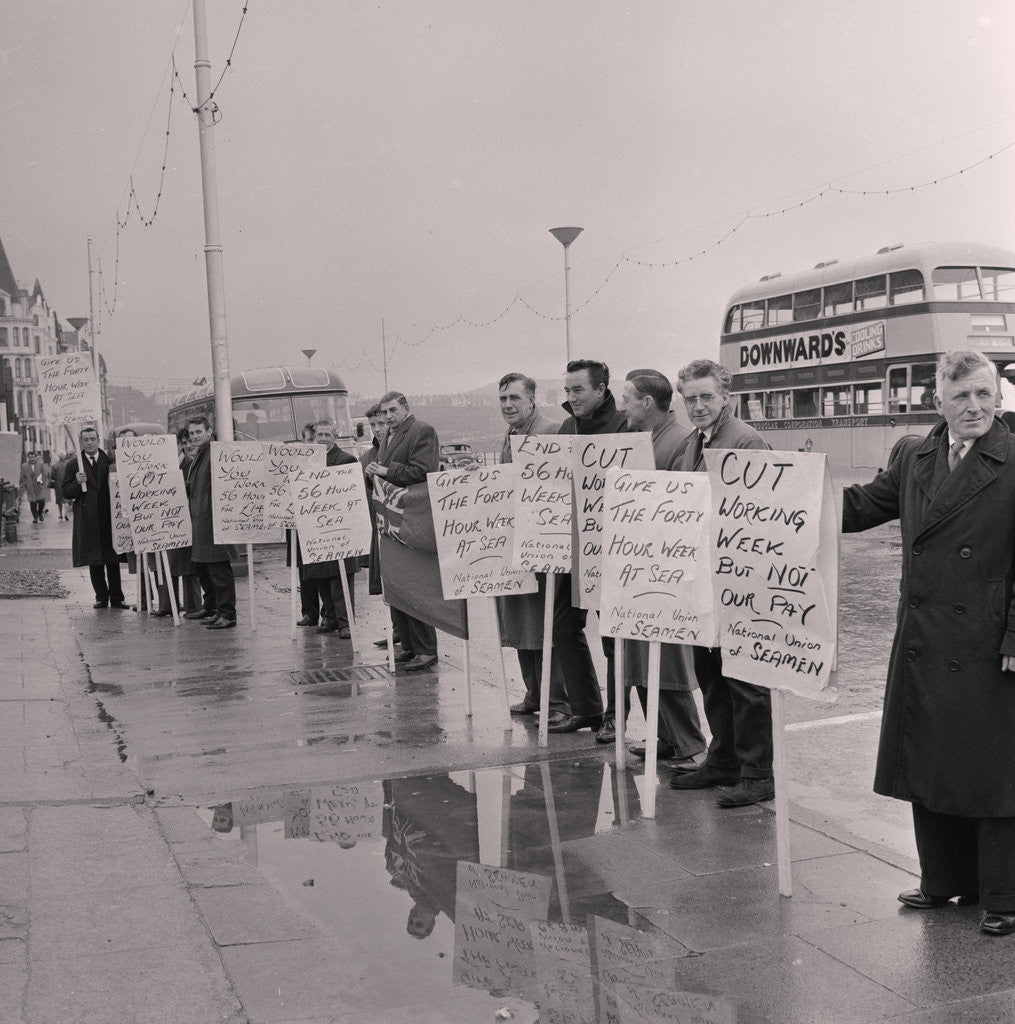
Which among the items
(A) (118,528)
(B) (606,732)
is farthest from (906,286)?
(B) (606,732)

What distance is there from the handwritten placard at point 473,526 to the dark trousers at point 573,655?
444 mm

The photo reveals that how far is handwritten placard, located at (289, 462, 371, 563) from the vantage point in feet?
33.5

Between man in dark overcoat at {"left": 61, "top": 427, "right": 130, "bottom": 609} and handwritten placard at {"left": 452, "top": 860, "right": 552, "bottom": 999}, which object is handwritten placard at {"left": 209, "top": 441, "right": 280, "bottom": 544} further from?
handwritten placard at {"left": 452, "top": 860, "right": 552, "bottom": 999}

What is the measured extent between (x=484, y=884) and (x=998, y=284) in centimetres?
2249

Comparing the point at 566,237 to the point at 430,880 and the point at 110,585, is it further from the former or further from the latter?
the point at 430,880

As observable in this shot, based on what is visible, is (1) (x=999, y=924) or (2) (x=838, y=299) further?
(2) (x=838, y=299)

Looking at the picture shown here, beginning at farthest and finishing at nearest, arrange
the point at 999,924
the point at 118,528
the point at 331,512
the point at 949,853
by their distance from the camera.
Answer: the point at 118,528 → the point at 331,512 → the point at 949,853 → the point at 999,924

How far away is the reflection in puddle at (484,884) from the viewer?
366 centimetres

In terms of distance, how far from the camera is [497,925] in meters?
4.15

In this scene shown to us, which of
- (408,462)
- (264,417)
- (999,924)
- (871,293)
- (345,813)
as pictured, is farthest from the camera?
(871,293)

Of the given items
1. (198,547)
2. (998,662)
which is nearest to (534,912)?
(998,662)

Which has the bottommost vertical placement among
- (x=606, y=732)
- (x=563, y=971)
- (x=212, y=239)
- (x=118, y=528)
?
(x=563, y=971)

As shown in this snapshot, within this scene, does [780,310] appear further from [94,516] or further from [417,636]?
[417,636]

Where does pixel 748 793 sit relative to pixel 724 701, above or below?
below
